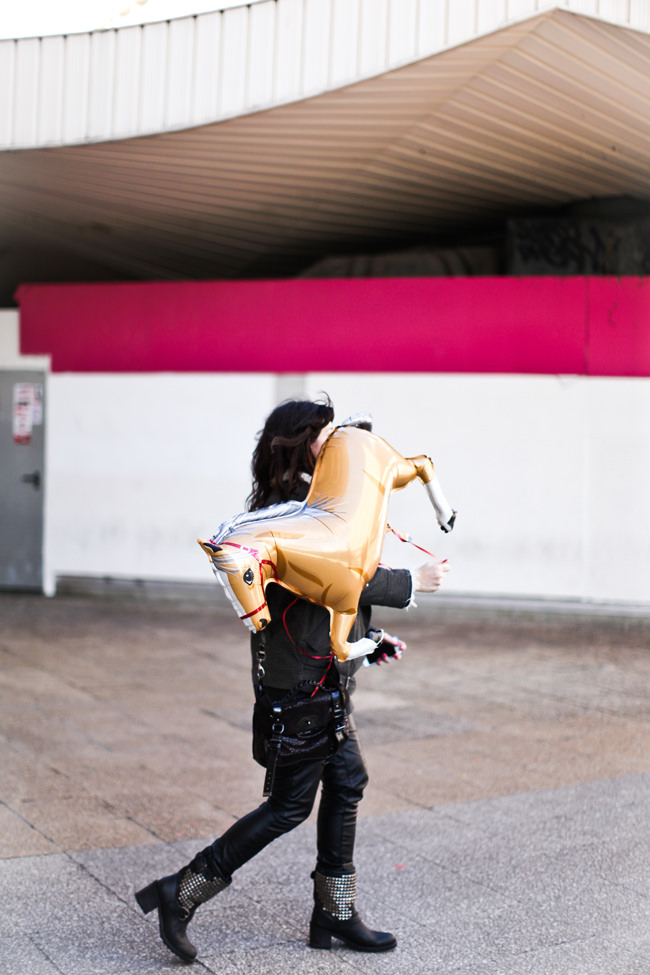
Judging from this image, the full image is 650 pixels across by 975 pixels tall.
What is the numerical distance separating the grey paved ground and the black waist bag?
2.27 ft

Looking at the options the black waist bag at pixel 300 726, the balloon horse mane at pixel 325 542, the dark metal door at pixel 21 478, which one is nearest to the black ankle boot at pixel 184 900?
the black waist bag at pixel 300 726

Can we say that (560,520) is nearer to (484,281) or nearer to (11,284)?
(484,281)

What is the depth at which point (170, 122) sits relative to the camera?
8125 mm

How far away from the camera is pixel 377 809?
4.71m

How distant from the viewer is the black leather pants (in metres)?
3.18

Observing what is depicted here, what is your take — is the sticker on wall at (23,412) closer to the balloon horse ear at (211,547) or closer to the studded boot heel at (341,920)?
the studded boot heel at (341,920)

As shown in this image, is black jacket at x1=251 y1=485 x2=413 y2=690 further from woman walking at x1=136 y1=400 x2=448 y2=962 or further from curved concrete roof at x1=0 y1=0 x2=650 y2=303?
curved concrete roof at x1=0 y1=0 x2=650 y2=303

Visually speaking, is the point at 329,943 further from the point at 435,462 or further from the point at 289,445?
the point at 435,462

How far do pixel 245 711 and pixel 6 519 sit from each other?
16.6ft

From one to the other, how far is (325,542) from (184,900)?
1276 millimetres

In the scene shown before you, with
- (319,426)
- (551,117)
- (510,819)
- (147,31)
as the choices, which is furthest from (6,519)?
(319,426)

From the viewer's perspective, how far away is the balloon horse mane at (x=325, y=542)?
9.36 feet

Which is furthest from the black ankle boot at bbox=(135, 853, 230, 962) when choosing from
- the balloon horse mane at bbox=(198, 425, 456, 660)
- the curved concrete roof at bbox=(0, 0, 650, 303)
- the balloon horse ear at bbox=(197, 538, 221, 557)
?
the curved concrete roof at bbox=(0, 0, 650, 303)

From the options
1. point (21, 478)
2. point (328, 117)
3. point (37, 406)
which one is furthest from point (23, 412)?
point (328, 117)
